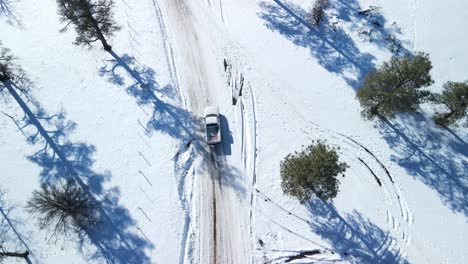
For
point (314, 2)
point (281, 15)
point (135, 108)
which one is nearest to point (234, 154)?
point (135, 108)

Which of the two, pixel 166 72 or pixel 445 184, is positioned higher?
pixel 166 72

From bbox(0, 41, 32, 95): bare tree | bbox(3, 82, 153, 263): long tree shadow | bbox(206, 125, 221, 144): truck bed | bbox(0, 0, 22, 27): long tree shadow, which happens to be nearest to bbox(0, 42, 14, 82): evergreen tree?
bbox(0, 41, 32, 95): bare tree

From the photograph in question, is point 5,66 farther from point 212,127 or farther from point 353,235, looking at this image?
point 353,235

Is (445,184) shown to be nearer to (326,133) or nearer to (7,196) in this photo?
(326,133)

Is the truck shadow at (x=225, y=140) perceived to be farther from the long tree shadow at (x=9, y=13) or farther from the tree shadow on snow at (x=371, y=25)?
the long tree shadow at (x=9, y=13)

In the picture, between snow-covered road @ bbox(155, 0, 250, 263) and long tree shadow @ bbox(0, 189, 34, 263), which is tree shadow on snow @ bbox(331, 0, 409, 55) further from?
long tree shadow @ bbox(0, 189, 34, 263)

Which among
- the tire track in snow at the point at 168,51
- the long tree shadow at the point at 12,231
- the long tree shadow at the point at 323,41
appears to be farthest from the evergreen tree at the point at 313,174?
the long tree shadow at the point at 12,231

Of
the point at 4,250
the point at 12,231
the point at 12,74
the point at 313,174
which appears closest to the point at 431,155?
the point at 313,174
